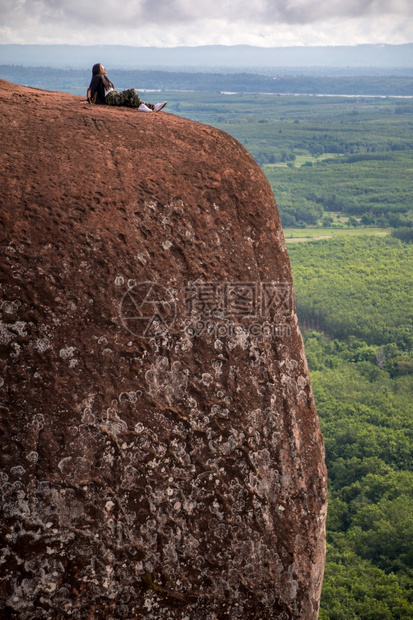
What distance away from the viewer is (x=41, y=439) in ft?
21.6

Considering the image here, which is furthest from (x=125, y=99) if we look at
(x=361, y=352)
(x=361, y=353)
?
(x=361, y=352)

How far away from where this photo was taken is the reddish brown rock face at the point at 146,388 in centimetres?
662

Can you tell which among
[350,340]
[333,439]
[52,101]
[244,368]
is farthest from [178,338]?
[350,340]

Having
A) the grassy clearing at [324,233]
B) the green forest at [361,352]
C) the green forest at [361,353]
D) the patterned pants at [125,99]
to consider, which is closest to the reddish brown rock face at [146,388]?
the patterned pants at [125,99]

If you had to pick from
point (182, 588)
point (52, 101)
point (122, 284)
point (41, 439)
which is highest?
point (52, 101)

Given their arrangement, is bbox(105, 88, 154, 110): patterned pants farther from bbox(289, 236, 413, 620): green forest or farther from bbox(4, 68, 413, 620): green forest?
bbox(289, 236, 413, 620): green forest

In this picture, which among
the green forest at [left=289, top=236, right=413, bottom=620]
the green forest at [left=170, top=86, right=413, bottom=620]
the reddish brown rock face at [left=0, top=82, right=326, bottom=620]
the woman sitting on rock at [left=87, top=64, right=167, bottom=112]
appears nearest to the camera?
the reddish brown rock face at [left=0, top=82, right=326, bottom=620]

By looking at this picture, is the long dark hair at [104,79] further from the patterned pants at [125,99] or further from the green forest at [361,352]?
the green forest at [361,352]

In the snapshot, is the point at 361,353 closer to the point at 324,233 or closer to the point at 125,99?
the point at 324,233

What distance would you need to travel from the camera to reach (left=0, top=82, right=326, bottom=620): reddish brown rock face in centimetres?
662

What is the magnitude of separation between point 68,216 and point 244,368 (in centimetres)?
249

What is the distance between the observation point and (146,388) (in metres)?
7.03

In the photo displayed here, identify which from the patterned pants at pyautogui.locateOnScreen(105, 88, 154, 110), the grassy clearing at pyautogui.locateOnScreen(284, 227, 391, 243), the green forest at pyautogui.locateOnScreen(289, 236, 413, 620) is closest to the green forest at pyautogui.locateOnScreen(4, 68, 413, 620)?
the green forest at pyautogui.locateOnScreen(289, 236, 413, 620)

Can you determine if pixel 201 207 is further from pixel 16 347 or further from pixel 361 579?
pixel 361 579
